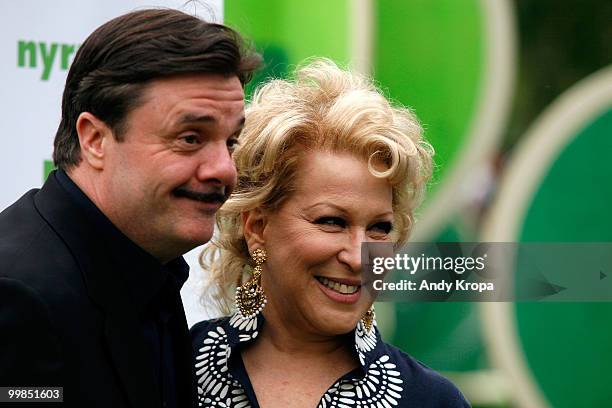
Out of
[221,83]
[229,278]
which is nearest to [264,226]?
[229,278]

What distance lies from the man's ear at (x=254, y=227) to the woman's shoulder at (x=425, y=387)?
Answer: 40 cm

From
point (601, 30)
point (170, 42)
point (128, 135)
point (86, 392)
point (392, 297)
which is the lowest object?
point (86, 392)

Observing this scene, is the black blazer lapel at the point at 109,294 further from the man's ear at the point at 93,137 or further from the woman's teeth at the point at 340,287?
the woman's teeth at the point at 340,287

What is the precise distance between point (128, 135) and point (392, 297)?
53.7 inches

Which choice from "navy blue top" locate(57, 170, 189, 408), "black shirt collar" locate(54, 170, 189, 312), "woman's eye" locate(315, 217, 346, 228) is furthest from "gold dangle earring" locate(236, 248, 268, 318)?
"black shirt collar" locate(54, 170, 189, 312)

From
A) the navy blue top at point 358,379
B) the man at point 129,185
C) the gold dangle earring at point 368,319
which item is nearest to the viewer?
the man at point 129,185

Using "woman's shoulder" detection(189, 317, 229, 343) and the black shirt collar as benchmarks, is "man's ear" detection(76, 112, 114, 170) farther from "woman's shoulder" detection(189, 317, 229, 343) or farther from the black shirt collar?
"woman's shoulder" detection(189, 317, 229, 343)

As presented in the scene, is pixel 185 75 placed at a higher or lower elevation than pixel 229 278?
higher

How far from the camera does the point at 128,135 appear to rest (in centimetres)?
210

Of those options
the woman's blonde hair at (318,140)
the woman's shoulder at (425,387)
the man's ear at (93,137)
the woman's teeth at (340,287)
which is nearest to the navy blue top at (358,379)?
the woman's shoulder at (425,387)

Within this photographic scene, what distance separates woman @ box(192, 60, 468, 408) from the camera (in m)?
2.58

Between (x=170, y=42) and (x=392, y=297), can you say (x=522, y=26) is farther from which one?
(x=170, y=42)

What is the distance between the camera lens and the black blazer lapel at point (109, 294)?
2072mm

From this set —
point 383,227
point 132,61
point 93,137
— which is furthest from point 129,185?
point 383,227
